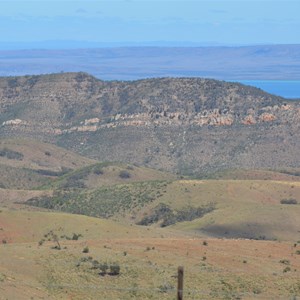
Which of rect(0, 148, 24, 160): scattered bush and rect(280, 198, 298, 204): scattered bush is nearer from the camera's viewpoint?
rect(280, 198, 298, 204): scattered bush

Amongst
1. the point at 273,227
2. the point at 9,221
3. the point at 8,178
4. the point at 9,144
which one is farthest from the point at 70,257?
the point at 9,144

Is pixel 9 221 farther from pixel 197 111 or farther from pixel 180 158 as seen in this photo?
pixel 197 111

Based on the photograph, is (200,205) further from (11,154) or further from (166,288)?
(166,288)

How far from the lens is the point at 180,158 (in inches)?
4985

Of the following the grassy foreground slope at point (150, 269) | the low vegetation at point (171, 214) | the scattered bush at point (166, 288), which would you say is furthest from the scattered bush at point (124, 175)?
the scattered bush at point (166, 288)

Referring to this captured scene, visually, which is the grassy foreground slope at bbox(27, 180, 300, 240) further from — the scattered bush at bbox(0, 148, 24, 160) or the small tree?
the scattered bush at bbox(0, 148, 24, 160)

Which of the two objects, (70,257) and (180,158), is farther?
(180,158)

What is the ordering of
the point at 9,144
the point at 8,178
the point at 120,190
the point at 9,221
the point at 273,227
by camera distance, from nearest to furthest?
the point at 9,221 → the point at 273,227 → the point at 120,190 → the point at 8,178 → the point at 9,144

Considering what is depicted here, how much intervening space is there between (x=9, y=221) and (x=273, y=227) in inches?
886

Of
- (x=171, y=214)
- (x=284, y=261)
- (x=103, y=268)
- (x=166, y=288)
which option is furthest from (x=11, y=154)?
(x=166, y=288)

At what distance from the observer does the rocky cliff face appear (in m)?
126

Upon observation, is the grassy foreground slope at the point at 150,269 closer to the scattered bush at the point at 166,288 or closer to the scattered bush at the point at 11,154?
the scattered bush at the point at 166,288

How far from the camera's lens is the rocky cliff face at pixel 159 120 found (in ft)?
412

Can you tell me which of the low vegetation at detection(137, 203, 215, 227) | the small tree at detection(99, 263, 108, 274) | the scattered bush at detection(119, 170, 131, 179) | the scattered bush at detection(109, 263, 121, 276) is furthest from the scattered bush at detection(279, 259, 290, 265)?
the scattered bush at detection(119, 170, 131, 179)
